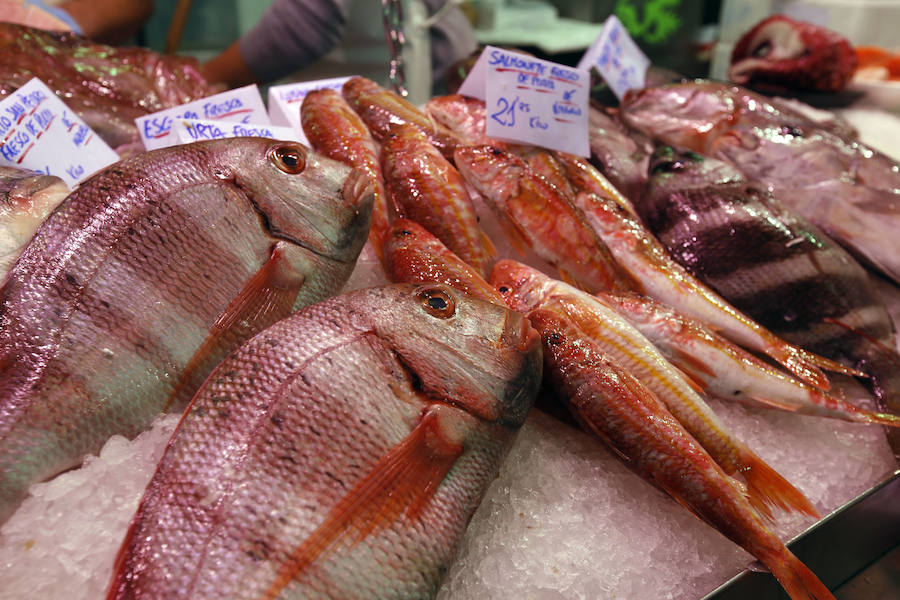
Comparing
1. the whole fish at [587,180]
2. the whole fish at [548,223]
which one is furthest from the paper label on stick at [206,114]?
the whole fish at [587,180]

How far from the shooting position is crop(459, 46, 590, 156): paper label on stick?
191 cm

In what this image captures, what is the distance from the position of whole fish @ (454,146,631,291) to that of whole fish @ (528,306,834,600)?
0.30 meters

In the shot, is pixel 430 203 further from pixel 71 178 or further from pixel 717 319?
pixel 71 178

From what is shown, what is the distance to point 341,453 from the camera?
0.95 metres

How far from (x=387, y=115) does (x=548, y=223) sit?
647 millimetres

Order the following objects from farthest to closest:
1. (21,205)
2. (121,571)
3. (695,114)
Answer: (695,114) < (21,205) < (121,571)

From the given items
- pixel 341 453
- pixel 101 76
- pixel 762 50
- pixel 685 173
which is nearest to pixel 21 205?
pixel 341 453

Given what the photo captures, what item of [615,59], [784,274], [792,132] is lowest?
[784,274]

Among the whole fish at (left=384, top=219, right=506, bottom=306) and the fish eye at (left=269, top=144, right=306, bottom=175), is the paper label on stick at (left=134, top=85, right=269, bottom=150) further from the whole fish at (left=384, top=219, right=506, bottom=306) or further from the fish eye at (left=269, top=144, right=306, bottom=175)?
the whole fish at (left=384, top=219, right=506, bottom=306)

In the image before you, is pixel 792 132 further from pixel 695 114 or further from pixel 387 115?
pixel 387 115

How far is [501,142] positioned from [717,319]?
856mm

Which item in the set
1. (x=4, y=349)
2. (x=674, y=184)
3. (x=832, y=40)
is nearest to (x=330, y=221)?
(x=4, y=349)

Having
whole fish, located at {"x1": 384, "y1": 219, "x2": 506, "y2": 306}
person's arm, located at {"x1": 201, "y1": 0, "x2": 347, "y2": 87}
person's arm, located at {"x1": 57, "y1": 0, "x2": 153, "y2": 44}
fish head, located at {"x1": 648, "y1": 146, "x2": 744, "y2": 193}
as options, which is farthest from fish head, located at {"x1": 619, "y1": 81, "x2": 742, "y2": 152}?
person's arm, located at {"x1": 57, "y1": 0, "x2": 153, "y2": 44}

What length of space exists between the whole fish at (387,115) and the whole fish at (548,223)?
0.74 feet
